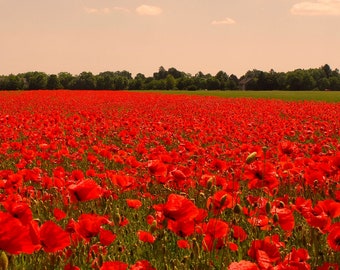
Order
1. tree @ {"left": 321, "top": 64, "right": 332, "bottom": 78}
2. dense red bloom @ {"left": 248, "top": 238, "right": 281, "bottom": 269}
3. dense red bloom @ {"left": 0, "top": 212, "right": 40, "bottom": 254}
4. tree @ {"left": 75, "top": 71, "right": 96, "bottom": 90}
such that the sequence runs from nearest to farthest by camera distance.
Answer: dense red bloom @ {"left": 0, "top": 212, "right": 40, "bottom": 254} < dense red bloom @ {"left": 248, "top": 238, "right": 281, "bottom": 269} < tree @ {"left": 75, "top": 71, "right": 96, "bottom": 90} < tree @ {"left": 321, "top": 64, "right": 332, "bottom": 78}

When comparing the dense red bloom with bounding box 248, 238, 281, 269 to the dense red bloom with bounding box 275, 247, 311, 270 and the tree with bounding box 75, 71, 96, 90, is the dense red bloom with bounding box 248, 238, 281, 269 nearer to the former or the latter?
the dense red bloom with bounding box 275, 247, 311, 270

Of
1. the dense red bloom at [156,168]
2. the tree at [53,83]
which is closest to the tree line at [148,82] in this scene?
the tree at [53,83]

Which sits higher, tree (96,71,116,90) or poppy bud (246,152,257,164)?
tree (96,71,116,90)

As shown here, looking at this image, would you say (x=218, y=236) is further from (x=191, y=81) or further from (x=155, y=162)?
(x=191, y=81)

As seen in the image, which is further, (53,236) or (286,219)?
(286,219)


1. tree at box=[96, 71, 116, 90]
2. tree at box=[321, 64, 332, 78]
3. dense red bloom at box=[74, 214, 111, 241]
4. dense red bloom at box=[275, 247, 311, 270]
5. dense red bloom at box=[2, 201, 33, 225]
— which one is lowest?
dense red bloom at box=[275, 247, 311, 270]

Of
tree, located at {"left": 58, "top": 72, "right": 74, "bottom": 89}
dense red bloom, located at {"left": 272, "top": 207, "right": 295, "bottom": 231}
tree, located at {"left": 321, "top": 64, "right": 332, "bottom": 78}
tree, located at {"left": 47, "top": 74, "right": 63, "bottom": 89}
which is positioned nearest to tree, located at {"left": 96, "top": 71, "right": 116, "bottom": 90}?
tree, located at {"left": 58, "top": 72, "right": 74, "bottom": 89}

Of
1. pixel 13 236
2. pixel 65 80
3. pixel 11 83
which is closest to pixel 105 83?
pixel 65 80

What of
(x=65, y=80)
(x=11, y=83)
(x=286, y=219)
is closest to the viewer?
(x=286, y=219)

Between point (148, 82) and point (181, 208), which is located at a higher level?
point (148, 82)

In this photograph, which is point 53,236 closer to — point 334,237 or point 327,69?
point 334,237

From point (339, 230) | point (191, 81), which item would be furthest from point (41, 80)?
point (339, 230)

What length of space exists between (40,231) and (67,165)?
4.84 meters

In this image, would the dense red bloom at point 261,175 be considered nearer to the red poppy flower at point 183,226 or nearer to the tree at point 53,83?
the red poppy flower at point 183,226
